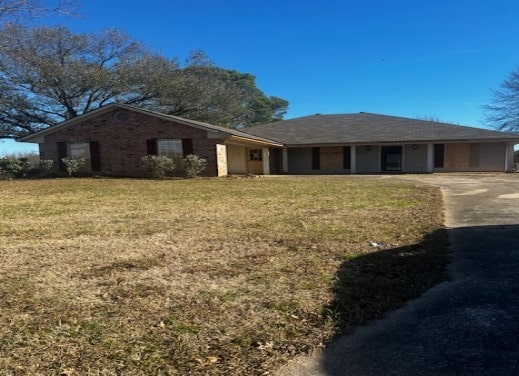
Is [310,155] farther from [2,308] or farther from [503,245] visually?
[2,308]

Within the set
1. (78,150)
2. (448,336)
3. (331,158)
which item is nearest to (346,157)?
(331,158)

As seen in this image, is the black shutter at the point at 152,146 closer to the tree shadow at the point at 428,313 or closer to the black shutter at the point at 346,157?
the black shutter at the point at 346,157

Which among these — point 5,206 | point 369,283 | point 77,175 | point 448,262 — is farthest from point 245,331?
point 77,175

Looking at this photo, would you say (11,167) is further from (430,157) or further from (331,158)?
(430,157)

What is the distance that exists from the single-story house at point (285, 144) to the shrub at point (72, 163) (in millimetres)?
545

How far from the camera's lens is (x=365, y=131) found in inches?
1128

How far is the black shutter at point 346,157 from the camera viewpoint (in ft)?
93.8

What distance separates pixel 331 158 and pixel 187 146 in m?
11.5

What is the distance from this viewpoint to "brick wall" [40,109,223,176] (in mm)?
20719

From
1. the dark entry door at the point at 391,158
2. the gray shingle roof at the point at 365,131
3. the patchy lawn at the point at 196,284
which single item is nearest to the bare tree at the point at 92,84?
the gray shingle roof at the point at 365,131

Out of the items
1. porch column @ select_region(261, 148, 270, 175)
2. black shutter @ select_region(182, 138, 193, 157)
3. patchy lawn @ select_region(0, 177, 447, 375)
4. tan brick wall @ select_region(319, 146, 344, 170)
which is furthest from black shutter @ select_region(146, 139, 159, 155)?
patchy lawn @ select_region(0, 177, 447, 375)

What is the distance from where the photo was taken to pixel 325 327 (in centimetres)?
329

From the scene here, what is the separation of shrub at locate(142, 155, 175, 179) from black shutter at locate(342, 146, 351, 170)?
42.2 feet

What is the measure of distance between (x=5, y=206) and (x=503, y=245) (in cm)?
1041
